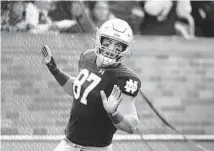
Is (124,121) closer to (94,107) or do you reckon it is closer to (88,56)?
(94,107)

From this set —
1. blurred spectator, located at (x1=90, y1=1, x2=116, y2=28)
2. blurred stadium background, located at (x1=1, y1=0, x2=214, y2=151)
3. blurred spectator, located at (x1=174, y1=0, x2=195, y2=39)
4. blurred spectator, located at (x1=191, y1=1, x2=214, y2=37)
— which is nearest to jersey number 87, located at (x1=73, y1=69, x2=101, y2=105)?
blurred stadium background, located at (x1=1, y1=0, x2=214, y2=151)

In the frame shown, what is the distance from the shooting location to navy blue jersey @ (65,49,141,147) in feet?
12.0

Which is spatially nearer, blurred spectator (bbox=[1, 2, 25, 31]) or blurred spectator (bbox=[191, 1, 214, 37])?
blurred spectator (bbox=[1, 2, 25, 31])

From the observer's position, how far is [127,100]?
354 cm

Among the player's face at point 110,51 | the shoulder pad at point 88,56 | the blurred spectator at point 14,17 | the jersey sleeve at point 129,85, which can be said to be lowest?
the blurred spectator at point 14,17

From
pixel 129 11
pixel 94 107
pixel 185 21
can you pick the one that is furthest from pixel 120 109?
pixel 185 21

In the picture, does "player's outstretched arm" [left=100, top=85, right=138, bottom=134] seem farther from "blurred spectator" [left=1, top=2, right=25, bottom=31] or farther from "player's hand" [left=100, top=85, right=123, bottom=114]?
"blurred spectator" [left=1, top=2, right=25, bottom=31]

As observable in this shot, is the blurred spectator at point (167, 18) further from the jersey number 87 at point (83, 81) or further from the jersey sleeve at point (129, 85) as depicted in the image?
the jersey sleeve at point (129, 85)

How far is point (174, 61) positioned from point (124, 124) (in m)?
3.67

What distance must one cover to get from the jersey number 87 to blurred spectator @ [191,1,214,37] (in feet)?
12.0

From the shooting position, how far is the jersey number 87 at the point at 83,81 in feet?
12.1

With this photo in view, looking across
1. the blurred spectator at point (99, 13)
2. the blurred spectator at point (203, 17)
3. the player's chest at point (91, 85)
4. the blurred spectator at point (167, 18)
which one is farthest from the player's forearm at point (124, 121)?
the blurred spectator at point (203, 17)

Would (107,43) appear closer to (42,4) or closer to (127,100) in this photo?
(127,100)

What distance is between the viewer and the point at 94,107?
365 cm
